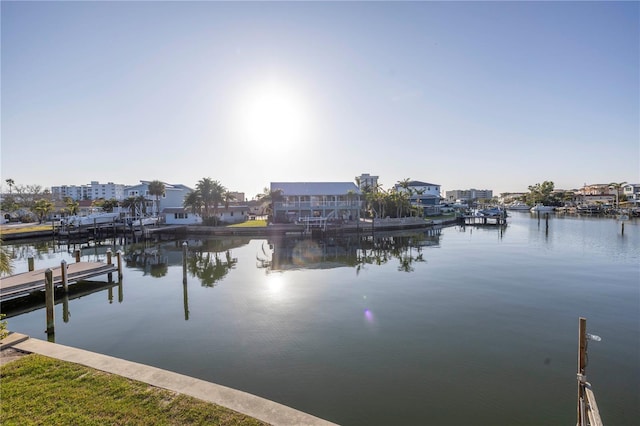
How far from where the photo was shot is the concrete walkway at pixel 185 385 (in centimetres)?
558

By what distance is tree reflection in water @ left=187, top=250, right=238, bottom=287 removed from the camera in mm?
21828

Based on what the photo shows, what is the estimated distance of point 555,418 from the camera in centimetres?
725

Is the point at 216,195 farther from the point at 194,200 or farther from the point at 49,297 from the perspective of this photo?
the point at 49,297

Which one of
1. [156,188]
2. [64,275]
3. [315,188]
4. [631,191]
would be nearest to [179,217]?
[156,188]

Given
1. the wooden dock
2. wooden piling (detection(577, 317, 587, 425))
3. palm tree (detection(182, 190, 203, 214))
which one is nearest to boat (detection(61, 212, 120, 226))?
palm tree (detection(182, 190, 203, 214))

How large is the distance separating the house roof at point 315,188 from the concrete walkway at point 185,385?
4509 cm

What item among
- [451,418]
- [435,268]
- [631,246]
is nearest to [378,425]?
[451,418]

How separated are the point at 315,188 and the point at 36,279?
42.0 m

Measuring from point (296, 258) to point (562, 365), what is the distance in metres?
21.8

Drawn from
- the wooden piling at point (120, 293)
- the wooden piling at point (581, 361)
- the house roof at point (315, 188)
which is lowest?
the wooden piling at point (120, 293)

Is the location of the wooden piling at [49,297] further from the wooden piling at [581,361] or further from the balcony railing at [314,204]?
the balcony railing at [314,204]

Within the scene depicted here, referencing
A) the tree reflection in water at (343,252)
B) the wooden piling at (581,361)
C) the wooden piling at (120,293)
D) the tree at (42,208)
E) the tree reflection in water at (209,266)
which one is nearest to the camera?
the wooden piling at (581,361)

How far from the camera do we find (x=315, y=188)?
55125 mm

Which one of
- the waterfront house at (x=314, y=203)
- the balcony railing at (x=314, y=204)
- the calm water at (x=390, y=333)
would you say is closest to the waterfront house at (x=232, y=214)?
the waterfront house at (x=314, y=203)
